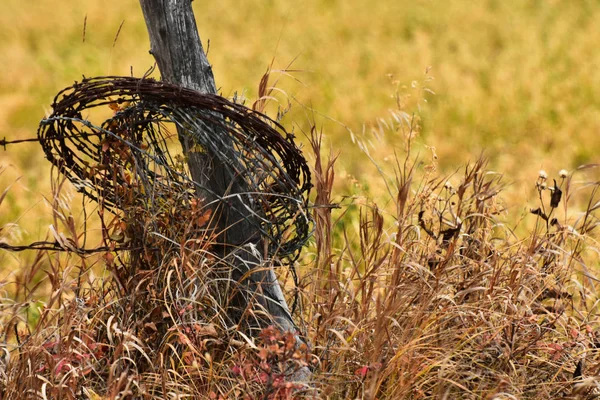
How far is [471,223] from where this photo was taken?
280 cm

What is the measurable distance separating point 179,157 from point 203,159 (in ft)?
0.26

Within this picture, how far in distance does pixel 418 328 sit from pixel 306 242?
0.55 m

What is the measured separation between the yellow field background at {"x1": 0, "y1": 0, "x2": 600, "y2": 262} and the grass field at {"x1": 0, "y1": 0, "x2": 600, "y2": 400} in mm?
21

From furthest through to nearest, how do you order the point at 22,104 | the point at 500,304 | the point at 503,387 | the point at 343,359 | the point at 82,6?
the point at 82,6
the point at 22,104
the point at 500,304
the point at 343,359
the point at 503,387

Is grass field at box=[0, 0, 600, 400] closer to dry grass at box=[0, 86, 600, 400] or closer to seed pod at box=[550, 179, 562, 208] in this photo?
dry grass at box=[0, 86, 600, 400]

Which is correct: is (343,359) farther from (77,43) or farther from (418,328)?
(77,43)

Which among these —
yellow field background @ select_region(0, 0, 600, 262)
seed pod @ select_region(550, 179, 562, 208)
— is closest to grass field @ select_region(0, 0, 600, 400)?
yellow field background @ select_region(0, 0, 600, 262)

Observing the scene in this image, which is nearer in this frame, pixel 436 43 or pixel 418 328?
pixel 418 328

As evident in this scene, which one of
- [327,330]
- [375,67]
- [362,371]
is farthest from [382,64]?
[362,371]

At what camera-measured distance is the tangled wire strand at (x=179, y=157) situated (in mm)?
2375

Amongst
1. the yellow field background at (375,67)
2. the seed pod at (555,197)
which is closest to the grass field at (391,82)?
the yellow field background at (375,67)

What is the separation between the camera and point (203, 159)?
2.51 m

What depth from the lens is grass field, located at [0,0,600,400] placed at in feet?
13.7

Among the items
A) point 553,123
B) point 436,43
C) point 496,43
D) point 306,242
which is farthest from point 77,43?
point 306,242
